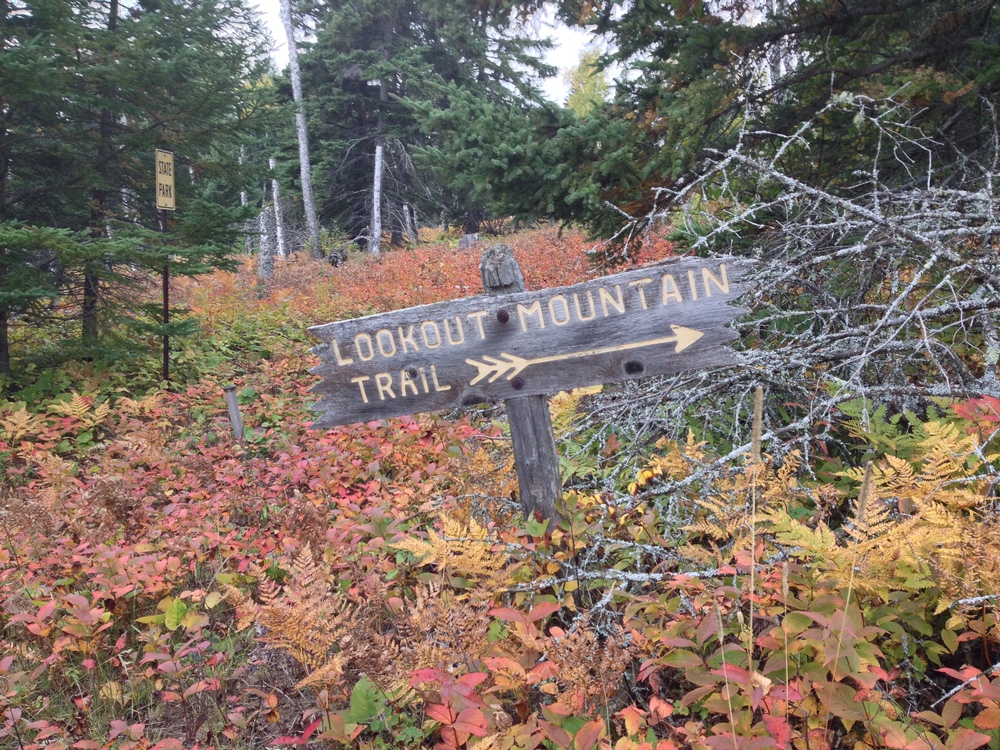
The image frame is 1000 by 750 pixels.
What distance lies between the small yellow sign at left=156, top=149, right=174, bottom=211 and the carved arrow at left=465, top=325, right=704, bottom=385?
667cm

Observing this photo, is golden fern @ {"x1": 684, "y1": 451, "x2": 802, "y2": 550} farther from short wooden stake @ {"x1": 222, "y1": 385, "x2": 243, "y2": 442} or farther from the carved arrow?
short wooden stake @ {"x1": 222, "y1": 385, "x2": 243, "y2": 442}

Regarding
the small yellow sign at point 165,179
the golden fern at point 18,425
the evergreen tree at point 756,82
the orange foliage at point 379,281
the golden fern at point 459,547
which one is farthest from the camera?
the orange foliage at point 379,281

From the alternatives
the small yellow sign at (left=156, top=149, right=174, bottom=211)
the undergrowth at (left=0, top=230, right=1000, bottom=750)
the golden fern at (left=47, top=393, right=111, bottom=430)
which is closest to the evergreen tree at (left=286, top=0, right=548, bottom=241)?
the small yellow sign at (left=156, top=149, right=174, bottom=211)

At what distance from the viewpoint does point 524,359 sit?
234 cm

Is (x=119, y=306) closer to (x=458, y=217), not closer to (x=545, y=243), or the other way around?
(x=545, y=243)

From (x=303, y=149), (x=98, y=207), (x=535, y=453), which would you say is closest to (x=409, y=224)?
(x=303, y=149)

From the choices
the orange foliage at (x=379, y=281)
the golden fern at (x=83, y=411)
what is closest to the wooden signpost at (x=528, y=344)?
the golden fern at (x=83, y=411)

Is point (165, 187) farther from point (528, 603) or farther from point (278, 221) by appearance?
point (278, 221)

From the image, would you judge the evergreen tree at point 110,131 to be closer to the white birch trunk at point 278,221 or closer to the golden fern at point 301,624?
the golden fern at point 301,624

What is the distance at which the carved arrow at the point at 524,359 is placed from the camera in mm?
2223

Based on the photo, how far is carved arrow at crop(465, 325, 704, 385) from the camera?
222cm

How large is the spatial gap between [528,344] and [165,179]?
702cm

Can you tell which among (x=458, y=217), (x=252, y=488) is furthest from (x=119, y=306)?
(x=458, y=217)

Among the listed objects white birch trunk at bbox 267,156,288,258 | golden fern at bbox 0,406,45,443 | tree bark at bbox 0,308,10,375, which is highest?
white birch trunk at bbox 267,156,288,258
